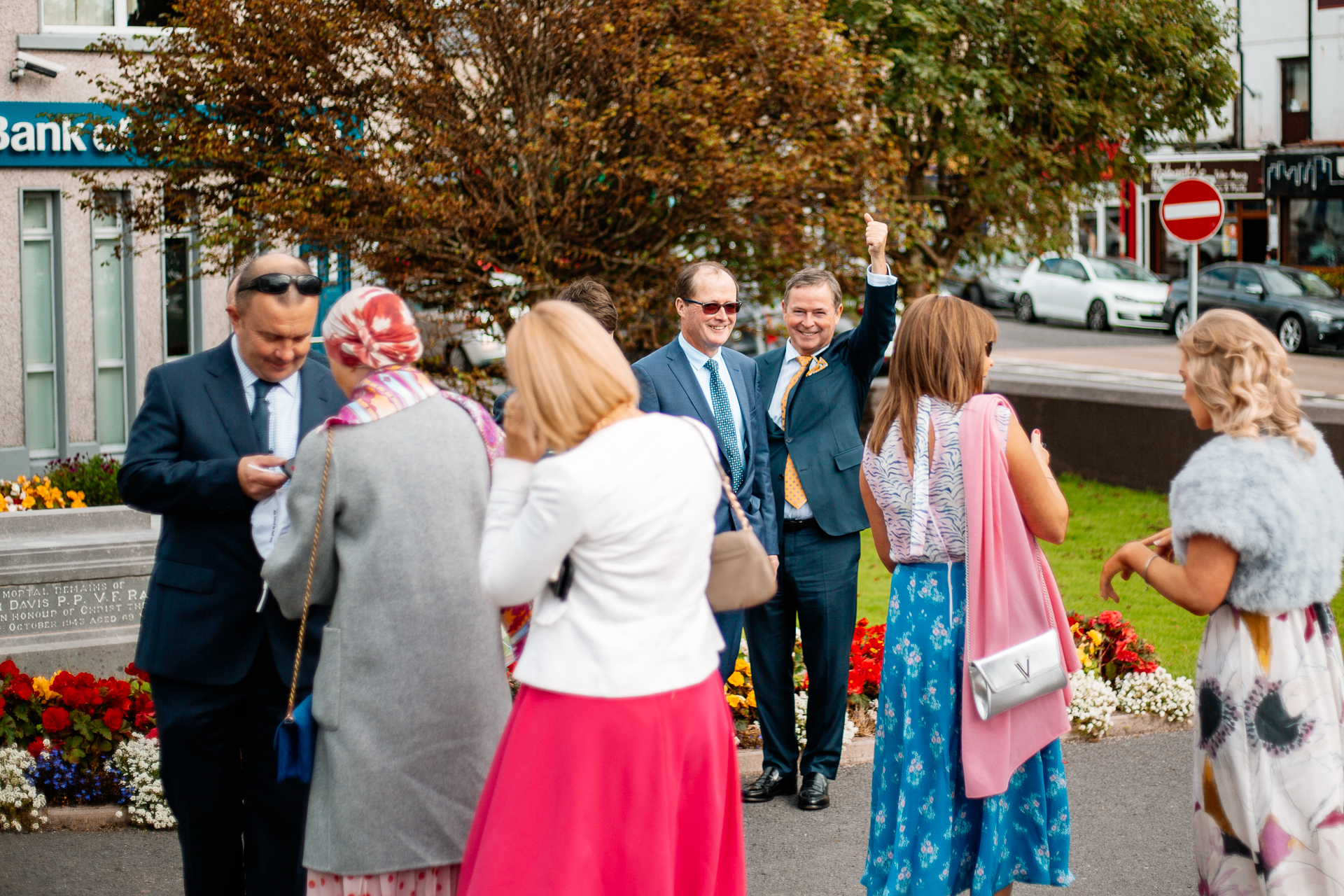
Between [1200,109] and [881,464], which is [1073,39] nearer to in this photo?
[1200,109]

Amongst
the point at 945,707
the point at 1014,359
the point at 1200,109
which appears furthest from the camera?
the point at 1014,359

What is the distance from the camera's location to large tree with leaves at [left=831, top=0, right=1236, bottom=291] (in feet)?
46.8

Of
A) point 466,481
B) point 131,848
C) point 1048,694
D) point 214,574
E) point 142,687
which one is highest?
point 466,481

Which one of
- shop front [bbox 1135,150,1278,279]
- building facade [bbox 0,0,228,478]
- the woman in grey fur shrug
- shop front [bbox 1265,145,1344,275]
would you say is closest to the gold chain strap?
the woman in grey fur shrug

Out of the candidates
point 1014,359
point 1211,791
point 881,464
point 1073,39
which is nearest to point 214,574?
point 881,464

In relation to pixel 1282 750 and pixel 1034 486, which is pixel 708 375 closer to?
pixel 1034 486

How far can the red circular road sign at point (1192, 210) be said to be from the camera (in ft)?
40.9

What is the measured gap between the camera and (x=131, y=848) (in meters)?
5.10

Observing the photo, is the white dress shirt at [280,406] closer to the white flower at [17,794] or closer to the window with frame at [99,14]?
the white flower at [17,794]

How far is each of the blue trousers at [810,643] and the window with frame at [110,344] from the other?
1031cm

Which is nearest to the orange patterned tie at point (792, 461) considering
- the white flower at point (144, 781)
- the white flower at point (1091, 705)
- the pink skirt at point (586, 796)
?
the white flower at point (1091, 705)

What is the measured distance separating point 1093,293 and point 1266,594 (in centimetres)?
3028

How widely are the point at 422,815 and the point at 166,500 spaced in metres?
1.07

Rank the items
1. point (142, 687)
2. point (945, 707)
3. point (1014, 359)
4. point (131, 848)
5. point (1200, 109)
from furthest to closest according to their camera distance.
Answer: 1. point (1014, 359)
2. point (1200, 109)
3. point (142, 687)
4. point (131, 848)
5. point (945, 707)
